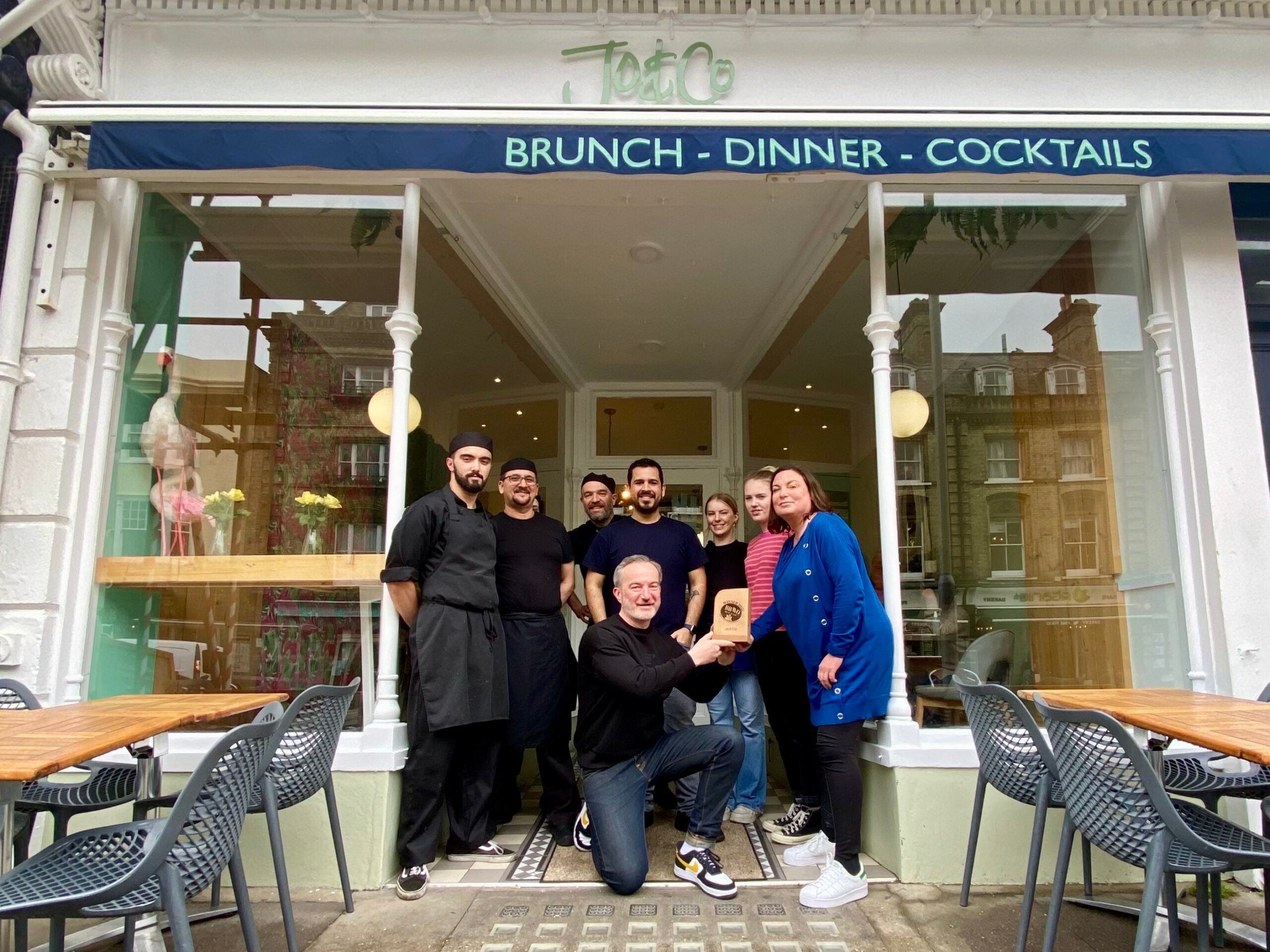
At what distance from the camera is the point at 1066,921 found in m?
2.90

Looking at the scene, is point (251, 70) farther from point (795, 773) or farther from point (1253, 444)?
point (1253, 444)

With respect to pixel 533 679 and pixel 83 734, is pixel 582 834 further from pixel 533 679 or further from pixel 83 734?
pixel 83 734

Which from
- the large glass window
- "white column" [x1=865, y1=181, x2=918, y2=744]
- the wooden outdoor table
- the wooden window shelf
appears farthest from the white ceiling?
the wooden outdoor table

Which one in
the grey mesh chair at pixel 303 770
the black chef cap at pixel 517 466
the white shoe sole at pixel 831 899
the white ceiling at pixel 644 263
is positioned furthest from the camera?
the white ceiling at pixel 644 263

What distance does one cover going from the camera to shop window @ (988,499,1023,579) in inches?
158

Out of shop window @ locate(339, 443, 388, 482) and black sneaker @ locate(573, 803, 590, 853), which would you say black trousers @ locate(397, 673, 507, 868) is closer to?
black sneaker @ locate(573, 803, 590, 853)

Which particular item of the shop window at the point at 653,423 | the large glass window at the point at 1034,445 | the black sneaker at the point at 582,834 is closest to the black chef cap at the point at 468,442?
the black sneaker at the point at 582,834

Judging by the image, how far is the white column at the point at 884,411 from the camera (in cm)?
367

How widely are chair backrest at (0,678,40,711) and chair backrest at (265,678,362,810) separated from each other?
96cm

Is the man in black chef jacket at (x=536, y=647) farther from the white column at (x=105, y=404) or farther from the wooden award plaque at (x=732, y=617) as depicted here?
the white column at (x=105, y=404)

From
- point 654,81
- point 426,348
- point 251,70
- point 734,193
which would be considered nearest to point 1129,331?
point 734,193

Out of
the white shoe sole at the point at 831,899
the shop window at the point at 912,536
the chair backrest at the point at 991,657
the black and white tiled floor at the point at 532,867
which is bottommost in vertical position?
the black and white tiled floor at the point at 532,867

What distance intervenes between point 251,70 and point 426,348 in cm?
169

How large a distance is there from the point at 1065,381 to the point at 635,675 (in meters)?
2.83
